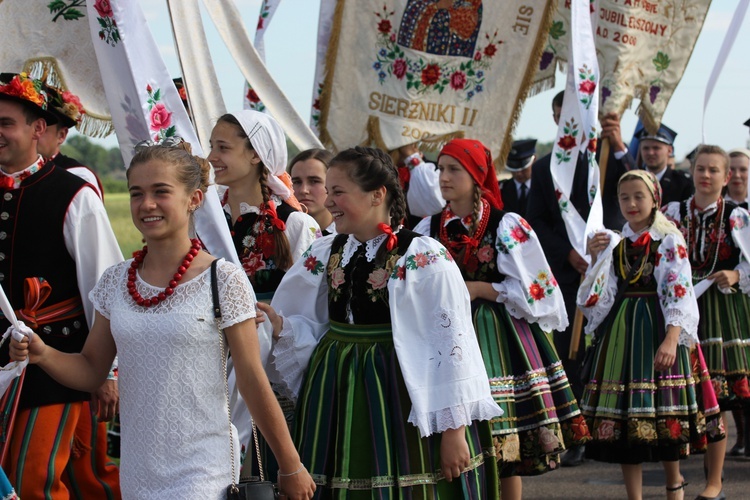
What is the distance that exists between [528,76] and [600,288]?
55.2 inches

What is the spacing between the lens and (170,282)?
3004mm

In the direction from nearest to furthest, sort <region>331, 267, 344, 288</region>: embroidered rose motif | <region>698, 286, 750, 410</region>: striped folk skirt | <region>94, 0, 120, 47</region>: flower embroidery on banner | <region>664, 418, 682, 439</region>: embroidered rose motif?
<region>94, 0, 120, 47</region>: flower embroidery on banner
<region>331, 267, 344, 288</region>: embroidered rose motif
<region>664, 418, 682, 439</region>: embroidered rose motif
<region>698, 286, 750, 410</region>: striped folk skirt

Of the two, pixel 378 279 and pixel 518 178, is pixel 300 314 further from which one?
pixel 518 178

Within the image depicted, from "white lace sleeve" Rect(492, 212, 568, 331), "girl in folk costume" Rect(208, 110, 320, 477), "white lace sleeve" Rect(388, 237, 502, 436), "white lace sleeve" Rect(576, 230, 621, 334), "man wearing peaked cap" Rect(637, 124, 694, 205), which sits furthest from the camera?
"man wearing peaked cap" Rect(637, 124, 694, 205)

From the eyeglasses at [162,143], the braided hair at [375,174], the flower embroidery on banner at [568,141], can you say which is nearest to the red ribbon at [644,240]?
the flower embroidery on banner at [568,141]

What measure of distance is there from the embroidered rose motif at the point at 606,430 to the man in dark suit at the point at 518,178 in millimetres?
3348

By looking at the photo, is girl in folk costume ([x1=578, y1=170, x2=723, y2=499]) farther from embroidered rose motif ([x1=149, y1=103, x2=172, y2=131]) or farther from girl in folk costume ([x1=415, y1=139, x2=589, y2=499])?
embroidered rose motif ([x1=149, y1=103, x2=172, y2=131])

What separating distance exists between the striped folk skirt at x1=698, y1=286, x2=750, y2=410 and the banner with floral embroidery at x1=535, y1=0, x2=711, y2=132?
1.14 meters

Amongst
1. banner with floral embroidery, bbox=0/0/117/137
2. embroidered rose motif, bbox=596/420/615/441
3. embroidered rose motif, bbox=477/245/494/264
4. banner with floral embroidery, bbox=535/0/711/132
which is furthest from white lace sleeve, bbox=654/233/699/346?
banner with floral embroidery, bbox=0/0/117/137

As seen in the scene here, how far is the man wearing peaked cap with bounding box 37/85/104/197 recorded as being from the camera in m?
3.91

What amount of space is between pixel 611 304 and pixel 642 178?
2.17 feet

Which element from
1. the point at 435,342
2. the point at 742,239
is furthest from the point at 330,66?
the point at 435,342

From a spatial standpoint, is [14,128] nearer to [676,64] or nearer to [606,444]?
[606,444]

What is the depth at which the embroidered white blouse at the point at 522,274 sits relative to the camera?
4762 millimetres
